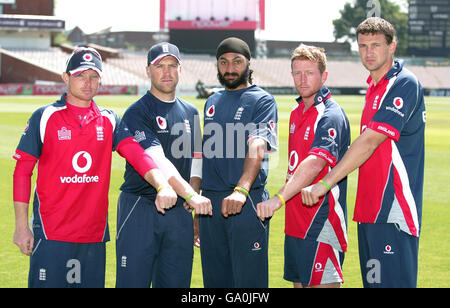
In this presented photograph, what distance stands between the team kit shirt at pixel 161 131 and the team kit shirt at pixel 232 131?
0.18 m

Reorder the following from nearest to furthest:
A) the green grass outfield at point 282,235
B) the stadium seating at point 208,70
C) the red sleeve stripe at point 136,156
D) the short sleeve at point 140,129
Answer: the red sleeve stripe at point 136,156, the short sleeve at point 140,129, the green grass outfield at point 282,235, the stadium seating at point 208,70

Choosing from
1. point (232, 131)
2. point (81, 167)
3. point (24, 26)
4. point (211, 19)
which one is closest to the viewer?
point (81, 167)

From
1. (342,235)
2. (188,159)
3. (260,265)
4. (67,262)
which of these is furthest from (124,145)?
(342,235)

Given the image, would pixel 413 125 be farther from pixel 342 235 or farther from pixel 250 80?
pixel 250 80

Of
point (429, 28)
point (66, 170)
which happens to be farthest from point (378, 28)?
point (429, 28)

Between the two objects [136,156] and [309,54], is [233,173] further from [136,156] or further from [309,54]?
[309,54]

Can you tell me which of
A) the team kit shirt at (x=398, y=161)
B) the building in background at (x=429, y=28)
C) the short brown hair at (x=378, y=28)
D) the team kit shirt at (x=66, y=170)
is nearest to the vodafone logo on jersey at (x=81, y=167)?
the team kit shirt at (x=66, y=170)

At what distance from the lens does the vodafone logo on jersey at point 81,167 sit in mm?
4855

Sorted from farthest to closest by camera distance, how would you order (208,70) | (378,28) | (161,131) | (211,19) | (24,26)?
1. (211,19)
2. (208,70)
3. (24,26)
4. (161,131)
5. (378,28)

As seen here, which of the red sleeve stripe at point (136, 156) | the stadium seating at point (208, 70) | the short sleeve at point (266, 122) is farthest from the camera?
the stadium seating at point (208, 70)

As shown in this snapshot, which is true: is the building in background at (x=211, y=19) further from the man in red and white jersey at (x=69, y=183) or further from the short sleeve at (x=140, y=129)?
the man in red and white jersey at (x=69, y=183)

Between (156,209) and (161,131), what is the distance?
0.59 metres

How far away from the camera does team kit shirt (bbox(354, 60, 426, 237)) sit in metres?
4.63

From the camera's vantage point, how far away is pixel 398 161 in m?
4.67
